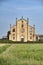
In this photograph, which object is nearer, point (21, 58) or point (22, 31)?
point (21, 58)

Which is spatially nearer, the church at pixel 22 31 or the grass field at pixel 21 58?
the grass field at pixel 21 58

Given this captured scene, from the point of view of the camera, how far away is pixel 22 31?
80438 millimetres

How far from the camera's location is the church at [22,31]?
263ft

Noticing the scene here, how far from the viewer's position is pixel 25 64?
1282cm

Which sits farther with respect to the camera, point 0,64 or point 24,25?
point 24,25

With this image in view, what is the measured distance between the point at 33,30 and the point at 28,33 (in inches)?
76.0

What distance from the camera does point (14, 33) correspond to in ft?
266

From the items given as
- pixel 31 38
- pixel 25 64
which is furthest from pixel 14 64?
pixel 31 38

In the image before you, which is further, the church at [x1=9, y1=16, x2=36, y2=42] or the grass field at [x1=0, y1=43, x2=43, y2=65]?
the church at [x1=9, y1=16, x2=36, y2=42]

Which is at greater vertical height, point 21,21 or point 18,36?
point 21,21

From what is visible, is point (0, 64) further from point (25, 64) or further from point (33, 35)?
point (33, 35)

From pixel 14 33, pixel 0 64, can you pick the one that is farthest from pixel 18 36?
pixel 0 64

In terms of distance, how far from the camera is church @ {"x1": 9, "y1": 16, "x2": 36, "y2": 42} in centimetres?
8012

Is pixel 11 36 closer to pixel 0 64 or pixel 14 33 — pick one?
pixel 14 33
